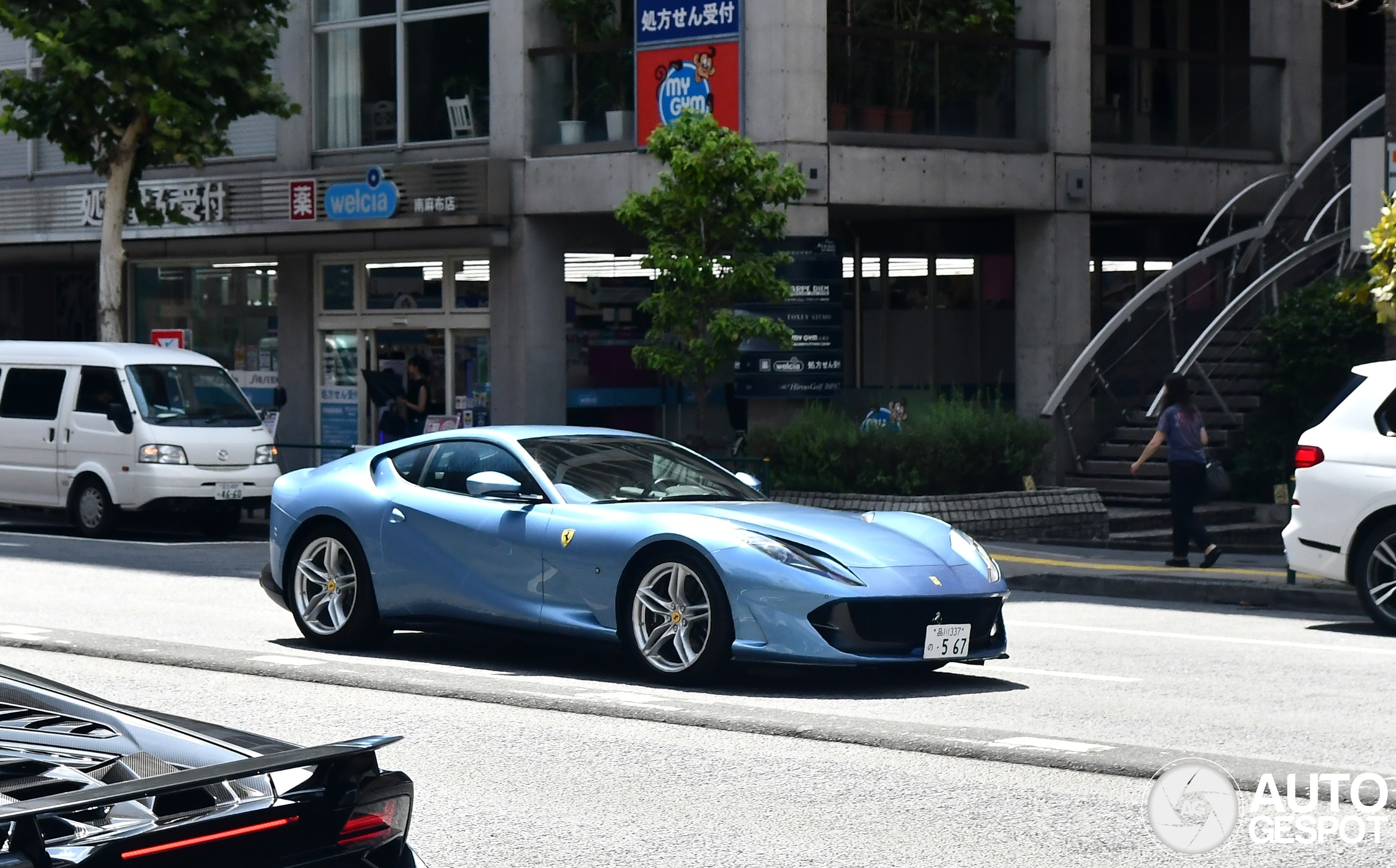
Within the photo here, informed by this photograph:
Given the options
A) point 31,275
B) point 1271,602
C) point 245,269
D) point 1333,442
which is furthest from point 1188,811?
point 31,275

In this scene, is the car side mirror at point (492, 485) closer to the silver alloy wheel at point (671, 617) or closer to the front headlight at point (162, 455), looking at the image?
the silver alloy wheel at point (671, 617)

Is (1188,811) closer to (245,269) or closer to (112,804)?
(112,804)

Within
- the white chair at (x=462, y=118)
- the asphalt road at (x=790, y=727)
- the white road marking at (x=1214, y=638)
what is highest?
the white chair at (x=462, y=118)

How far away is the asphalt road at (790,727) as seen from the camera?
20.8 ft

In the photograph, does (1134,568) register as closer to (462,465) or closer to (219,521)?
(462,465)

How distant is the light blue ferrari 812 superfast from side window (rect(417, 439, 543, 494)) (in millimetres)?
11

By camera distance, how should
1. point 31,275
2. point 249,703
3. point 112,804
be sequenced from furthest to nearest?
point 31,275
point 249,703
point 112,804

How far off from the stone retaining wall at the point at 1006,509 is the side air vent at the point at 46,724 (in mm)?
15027

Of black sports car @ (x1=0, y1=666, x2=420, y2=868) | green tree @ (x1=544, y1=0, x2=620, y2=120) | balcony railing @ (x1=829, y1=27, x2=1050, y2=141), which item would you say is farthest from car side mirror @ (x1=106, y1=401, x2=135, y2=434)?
black sports car @ (x1=0, y1=666, x2=420, y2=868)

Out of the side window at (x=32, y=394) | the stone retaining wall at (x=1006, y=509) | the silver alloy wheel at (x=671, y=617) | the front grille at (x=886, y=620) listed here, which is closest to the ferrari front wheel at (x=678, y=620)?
the silver alloy wheel at (x=671, y=617)

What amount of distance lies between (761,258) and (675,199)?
1.06 m

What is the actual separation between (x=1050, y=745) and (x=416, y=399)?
18598mm

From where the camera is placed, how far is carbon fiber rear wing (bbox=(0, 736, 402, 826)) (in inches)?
123

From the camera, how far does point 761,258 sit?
63.8 ft
